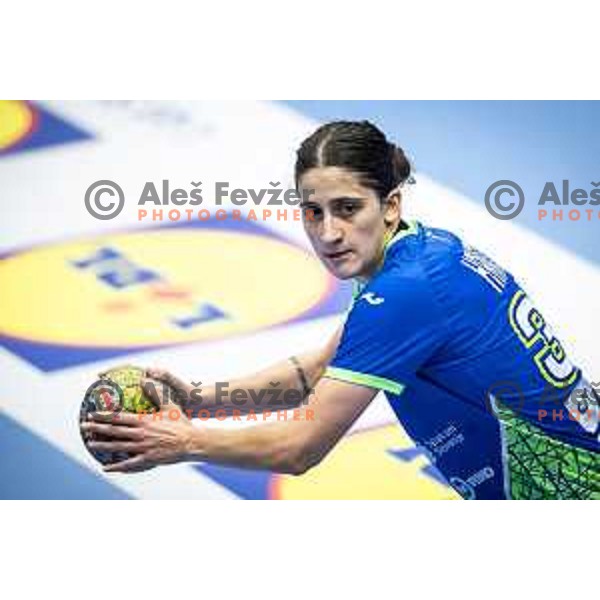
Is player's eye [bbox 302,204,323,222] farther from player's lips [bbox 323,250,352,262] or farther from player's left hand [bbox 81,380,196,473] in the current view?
player's left hand [bbox 81,380,196,473]

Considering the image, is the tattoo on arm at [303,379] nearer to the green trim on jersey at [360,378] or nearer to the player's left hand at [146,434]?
the player's left hand at [146,434]

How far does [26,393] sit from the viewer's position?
4602 millimetres

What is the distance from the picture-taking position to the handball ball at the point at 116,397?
13.3ft

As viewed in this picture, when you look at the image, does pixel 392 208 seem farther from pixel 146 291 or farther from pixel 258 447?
pixel 146 291

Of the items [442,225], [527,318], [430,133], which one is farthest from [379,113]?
[527,318]

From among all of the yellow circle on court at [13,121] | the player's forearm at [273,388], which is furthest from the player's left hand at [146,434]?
the yellow circle on court at [13,121]

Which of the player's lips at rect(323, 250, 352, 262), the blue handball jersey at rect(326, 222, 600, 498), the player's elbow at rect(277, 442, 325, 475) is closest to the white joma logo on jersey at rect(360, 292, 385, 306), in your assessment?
the blue handball jersey at rect(326, 222, 600, 498)

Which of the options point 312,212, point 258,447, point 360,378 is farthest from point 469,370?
point 312,212

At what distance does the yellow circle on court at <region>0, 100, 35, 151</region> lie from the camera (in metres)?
4.56

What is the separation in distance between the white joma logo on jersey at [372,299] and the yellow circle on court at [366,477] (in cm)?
94

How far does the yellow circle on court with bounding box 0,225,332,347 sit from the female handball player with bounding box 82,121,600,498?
0.43 m

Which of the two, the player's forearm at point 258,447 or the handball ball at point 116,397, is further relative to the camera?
the handball ball at point 116,397

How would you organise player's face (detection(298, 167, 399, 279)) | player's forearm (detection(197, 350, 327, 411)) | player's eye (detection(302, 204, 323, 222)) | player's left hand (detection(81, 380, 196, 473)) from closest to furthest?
1. player's left hand (detection(81, 380, 196, 473))
2. player's face (detection(298, 167, 399, 279))
3. player's eye (detection(302, 204, 323, 222))
4. player's forearm (detection(197, 350, 327, 411))

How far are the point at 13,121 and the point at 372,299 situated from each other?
5.72 ft
